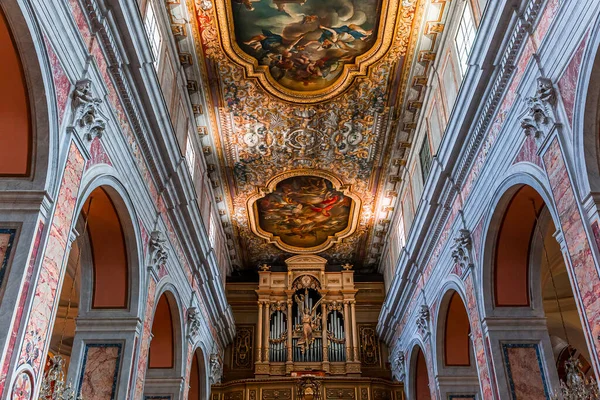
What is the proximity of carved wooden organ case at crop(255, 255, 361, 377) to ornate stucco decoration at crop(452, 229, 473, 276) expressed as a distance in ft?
27.3

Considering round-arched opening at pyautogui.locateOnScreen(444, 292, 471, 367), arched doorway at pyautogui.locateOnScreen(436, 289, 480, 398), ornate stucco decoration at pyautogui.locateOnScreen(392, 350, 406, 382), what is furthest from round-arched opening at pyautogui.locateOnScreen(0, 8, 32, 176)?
ornate stucco decoration at pyautogui.locateOnScreen(392, 350, 406, 382)

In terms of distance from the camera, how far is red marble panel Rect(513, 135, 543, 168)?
7.43 m

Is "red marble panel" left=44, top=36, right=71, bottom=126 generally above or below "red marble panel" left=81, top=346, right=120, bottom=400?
above

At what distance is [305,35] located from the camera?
11.6 metres

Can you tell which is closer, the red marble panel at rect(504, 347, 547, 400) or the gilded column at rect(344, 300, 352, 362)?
the red marble panel at rect(504, 347, 547, 400)

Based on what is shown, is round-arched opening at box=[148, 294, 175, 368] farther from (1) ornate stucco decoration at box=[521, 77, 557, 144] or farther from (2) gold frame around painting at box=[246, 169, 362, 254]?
(1) ornate stucco decoration at box=[521, 77, 557, 144]

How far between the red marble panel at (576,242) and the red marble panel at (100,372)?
6490mm

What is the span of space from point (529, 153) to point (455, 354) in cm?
630

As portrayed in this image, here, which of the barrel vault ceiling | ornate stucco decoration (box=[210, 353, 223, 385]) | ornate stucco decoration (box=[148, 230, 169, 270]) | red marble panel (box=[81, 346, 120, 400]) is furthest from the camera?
ornate stucco decoration (box=[210, 353, 223, 385])

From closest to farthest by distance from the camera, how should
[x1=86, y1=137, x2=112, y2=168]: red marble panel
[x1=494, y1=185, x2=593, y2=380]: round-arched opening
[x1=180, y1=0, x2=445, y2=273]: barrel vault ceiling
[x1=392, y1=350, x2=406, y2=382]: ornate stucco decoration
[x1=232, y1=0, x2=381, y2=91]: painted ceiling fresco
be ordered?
[x1=86, y1=137, x2=112, y2=168]: red marble panel < [x1=494, y1=185, x2=593, y2=380]: round-arched opening < [x1=232, y1=0, x2=381, y2=91]: painted ceiling fresco < [x1=180, y1=0, x2=445, y2=273]: barrel vault ceiling < [x1=392, y1=350, x2=406, y2=382]: ornate stucco decoration

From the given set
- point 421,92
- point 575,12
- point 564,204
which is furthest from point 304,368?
point 575,12

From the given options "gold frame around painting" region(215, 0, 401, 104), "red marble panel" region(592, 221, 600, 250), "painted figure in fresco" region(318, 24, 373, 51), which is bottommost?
"red marble panel" region(592, 221, 600, 250)

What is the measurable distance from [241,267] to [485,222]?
12.7 meters

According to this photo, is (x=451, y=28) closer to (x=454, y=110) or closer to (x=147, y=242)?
(x=454, y=110)
